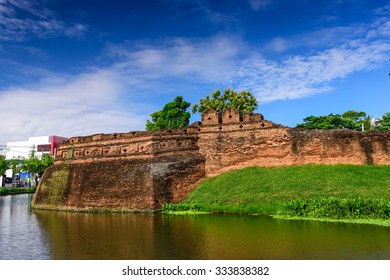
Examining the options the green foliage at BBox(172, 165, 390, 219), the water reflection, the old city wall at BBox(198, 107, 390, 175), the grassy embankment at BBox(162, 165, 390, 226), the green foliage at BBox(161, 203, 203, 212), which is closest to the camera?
the water reflection

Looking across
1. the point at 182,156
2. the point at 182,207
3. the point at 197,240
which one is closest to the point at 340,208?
the point at 197,240

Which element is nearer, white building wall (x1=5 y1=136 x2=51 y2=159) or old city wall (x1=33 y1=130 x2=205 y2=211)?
old city wall (x1=33 y1=130 x2=205 y2=211)

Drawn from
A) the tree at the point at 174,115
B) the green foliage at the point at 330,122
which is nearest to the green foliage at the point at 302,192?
the tree at the point at 174,115

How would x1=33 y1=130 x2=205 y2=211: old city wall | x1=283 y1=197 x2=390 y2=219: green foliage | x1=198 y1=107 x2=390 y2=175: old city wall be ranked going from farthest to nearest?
x1=33 y1=130 x2=205 y2=211: old city wall < x1=198 y1=107 x2=390 y2=175: old city wall < x1=283 y1=197 x2=390 y2=219: green foliage

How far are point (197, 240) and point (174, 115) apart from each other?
24.9 metres

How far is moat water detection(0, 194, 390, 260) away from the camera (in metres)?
8.44

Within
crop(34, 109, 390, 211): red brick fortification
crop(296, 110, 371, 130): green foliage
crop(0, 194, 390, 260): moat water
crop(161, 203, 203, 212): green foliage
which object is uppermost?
crop(296, 110, 371, 130): green foliage

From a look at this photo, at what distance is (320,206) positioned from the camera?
46.5ft

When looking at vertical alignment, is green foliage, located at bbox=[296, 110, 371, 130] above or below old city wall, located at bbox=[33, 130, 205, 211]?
above

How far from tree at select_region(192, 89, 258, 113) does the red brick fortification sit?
1269 centimetres

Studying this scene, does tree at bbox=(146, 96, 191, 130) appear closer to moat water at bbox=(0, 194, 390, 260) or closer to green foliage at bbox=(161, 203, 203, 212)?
green foliage at bbox=(161, 203, 203, 212)

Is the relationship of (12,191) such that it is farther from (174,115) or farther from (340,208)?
(340,208)

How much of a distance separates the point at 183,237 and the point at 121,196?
944 cm

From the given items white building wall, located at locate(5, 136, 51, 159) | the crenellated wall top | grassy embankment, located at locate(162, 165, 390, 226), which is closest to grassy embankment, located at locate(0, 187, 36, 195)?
the crenellated wall top
